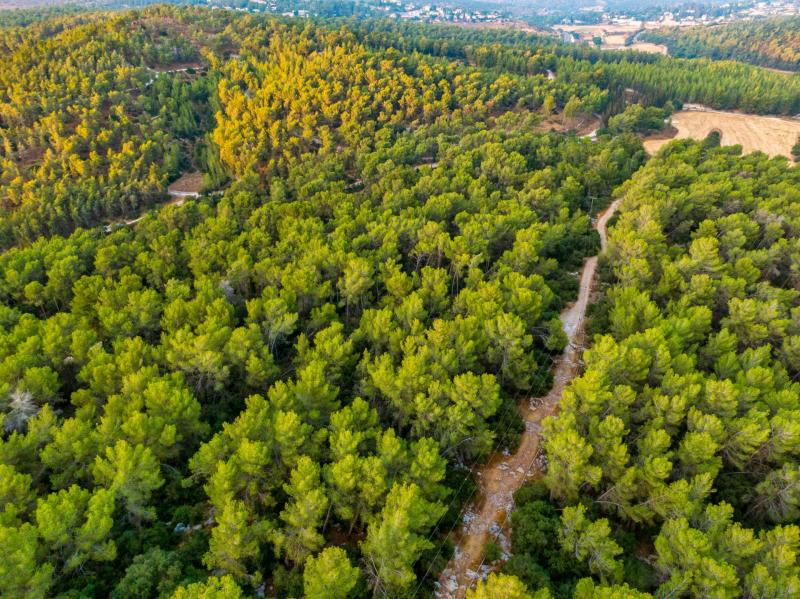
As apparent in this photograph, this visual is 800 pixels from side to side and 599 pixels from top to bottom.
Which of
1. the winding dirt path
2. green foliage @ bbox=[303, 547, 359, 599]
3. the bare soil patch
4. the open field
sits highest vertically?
the open field

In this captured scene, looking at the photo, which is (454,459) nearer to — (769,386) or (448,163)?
(769,386)

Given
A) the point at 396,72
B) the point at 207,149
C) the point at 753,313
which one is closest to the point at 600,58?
the point at 396,72

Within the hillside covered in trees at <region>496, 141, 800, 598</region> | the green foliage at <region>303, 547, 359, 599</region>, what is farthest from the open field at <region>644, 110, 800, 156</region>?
the green foliage at <region>303, 547, 359, 599</region>

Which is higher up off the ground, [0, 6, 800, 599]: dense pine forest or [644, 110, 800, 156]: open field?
[644, 110, 800, 156]: open field

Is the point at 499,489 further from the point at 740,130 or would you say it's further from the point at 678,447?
the point at 740,130

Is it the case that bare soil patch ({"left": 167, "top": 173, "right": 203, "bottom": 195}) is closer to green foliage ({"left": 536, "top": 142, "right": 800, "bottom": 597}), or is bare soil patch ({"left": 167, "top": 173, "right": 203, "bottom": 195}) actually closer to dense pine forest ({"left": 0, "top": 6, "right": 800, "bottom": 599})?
dense pine forest ({"left": 0, "top": 6, "right": 800, "bottom": 599})
